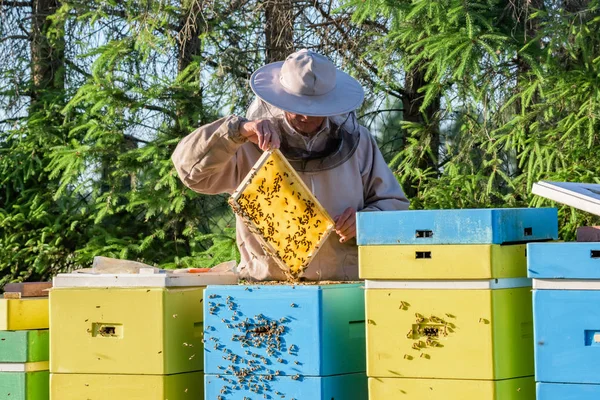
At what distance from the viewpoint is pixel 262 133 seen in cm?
258

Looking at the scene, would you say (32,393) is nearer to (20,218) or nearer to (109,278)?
(109,278)

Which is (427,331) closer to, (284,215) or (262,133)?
(284,215)

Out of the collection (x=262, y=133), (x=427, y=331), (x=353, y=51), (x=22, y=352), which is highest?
(x=353, y=51)

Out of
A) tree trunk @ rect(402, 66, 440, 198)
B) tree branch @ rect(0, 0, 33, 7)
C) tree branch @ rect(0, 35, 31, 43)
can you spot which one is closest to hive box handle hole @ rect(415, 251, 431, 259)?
tree trunk @ rect(402, 66, 440, 198)

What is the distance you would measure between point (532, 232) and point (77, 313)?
130 cm

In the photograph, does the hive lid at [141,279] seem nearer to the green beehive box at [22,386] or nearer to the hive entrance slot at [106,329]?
the hive entrance slot at [106,329]

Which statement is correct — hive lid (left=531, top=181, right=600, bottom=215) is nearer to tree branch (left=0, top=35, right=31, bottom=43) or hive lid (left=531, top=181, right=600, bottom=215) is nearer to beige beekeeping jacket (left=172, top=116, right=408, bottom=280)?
beige beekeeping jacket (left=172, top=116, right=408, bottom=280)

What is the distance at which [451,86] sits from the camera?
15.9 feet

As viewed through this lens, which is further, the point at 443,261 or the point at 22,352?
the point at 22,352

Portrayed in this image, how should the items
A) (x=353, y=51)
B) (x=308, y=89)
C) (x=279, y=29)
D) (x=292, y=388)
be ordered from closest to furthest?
(x=292, y=388) < (x=308, y=89) < (x=353, y=51) < (x=279, y=29)

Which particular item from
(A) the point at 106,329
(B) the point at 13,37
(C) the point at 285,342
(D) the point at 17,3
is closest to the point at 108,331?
(A) the point at 106,329

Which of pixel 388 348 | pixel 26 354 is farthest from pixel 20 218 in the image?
pixel 388 348

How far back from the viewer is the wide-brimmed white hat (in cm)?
280

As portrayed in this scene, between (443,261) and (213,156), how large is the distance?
91cm
